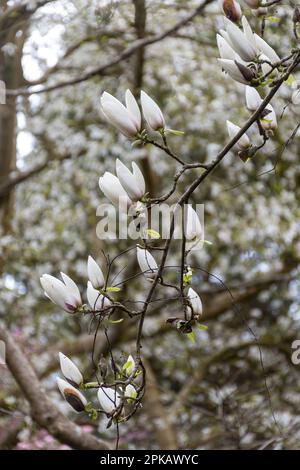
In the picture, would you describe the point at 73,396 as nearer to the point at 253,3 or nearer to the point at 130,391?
the point at 130,391

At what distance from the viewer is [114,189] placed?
3.14 feet

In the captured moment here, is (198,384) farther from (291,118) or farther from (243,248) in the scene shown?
(291,118)

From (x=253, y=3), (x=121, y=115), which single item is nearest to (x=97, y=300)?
(x=121, y=115)

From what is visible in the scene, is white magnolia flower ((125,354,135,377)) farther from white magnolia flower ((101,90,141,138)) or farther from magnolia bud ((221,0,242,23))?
magnolia bud ((221,0,242,23))

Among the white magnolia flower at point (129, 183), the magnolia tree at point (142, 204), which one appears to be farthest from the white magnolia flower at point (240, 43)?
the white magnolia flower at point (129, 183)

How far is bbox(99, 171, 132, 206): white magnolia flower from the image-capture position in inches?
37.6

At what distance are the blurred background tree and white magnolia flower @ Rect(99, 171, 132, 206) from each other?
1.88 meters

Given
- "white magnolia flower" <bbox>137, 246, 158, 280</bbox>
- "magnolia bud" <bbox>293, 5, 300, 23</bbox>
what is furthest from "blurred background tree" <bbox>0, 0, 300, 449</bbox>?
"white magnolia flower" <bbox>137, 246, 158, 280</bbox>

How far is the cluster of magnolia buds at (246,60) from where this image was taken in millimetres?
915

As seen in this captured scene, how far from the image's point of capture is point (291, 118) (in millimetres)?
3146

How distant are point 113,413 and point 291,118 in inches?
96.6

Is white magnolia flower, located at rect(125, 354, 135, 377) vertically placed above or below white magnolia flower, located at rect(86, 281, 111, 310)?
below

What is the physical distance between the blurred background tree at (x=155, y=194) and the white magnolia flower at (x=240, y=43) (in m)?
1.84
